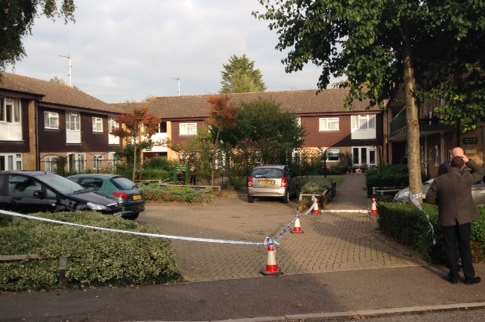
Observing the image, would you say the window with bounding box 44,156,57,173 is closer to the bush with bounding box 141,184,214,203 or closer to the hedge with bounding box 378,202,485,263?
the bush with bounding box 141,184,214,203

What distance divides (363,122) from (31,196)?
39702 millimetres

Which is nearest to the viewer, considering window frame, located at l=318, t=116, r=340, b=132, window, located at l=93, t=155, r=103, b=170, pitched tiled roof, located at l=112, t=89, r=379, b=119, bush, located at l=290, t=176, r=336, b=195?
bush, located at l=290, t=176, r=336, b=195

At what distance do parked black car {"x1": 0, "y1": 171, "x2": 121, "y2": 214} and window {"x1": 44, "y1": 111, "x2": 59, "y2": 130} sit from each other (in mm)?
20154

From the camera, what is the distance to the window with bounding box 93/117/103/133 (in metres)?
37.8

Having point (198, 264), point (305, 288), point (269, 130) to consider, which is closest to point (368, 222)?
point (198, 264)

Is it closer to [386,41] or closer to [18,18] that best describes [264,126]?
[386,41]

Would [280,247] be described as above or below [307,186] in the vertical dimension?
below

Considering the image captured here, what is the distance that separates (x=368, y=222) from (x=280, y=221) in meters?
2.48

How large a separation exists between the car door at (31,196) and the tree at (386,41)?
6185mm

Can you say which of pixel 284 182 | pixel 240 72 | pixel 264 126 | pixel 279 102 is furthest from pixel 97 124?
pixel 240 72

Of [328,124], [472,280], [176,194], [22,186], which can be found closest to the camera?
[472,280]

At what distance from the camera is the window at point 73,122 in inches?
1372

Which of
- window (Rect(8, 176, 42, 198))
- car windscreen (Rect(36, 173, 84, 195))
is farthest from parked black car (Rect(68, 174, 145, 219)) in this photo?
window (Rect(8, 176, 42, 198))

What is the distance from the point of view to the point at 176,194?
2202 cm
